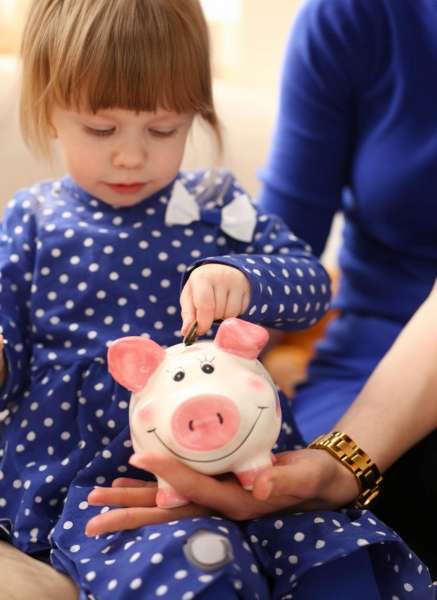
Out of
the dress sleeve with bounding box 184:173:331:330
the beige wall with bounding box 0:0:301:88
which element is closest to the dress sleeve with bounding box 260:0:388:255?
the dress sleeve with bounding box 184:173:331:330

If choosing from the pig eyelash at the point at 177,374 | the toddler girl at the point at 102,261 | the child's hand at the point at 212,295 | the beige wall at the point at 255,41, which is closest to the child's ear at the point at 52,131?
the toddler girl at the point at 102,261

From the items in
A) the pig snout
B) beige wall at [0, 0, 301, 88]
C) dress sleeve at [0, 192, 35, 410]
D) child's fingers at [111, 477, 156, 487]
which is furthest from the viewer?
beige wall at [0, 0, 301, 88]

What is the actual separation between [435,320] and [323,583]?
12.7 inches

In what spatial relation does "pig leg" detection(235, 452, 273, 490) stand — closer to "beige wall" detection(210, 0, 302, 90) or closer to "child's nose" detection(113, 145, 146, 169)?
"child's nose" detection(113, 145, 146, 169)

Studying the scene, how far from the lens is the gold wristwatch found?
869mm

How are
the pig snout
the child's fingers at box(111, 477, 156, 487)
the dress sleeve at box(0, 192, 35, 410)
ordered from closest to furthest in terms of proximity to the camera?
the pig snout, the child's fingers at box(111, 477, 156, 487), the dress sleeve at box(0, 192, 35, 410)

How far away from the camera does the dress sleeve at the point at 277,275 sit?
84 cm

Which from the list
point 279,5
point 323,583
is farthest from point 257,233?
point 279,5

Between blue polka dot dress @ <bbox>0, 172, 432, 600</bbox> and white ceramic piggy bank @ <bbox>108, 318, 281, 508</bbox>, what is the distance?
0.21 ft

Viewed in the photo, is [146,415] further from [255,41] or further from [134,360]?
[255,41]

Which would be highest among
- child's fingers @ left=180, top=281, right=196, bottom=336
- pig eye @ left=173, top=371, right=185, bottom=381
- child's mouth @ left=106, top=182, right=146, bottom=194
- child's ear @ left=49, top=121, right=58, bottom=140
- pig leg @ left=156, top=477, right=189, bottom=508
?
child's ear @ left=49, top=121, right=58, bottom=140

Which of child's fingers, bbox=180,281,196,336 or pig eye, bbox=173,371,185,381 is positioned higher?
child's fingers, bbox=180,281,196,336

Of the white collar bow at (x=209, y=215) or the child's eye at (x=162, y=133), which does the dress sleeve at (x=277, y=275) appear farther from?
the child's eye at (x=162, y=133)

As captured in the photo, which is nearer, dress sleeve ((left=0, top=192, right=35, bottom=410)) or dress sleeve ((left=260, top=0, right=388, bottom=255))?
dress sleeve ((left=0, top=192, right=35, bottom=410))
